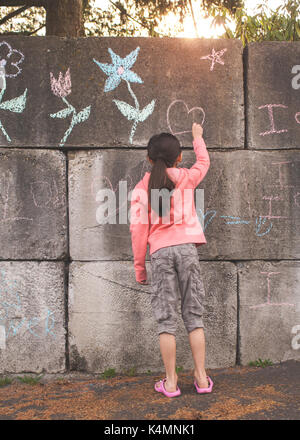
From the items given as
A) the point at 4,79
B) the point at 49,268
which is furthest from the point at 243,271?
the point at 4,79

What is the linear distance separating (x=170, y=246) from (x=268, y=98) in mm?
1621

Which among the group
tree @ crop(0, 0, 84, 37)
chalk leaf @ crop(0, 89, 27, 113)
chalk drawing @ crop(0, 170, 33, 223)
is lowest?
chalk drawing @ crop(0, 170, 33, 223)

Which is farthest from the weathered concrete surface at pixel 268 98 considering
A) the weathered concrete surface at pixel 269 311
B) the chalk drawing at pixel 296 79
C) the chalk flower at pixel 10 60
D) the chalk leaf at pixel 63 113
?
the chalk flower at pixel 10 60

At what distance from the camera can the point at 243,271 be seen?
140 inches

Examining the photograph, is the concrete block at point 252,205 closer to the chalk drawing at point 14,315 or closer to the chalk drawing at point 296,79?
the chalk drawing at point 296,79

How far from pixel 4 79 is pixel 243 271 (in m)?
2.55

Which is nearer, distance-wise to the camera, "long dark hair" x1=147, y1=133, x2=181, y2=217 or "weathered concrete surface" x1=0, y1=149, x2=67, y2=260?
"long dark hair" x1=147, y1=133, x2=181, y2=217

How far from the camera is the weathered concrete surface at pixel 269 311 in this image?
355cm

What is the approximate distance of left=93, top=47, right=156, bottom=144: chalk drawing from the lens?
11.6ft

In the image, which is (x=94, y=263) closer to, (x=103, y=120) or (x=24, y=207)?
(x=24, y=207)

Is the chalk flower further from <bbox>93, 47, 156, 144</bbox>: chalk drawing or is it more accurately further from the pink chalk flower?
<bbox>93, 47, 156, 144</bbox>: chalk drawing

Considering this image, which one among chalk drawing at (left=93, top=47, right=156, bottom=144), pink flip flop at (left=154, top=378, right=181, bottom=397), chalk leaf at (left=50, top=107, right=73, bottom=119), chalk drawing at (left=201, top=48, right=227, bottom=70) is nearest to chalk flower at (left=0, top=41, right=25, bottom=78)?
chalk leaf at (left=50, top=107, right=73, bottom=119)

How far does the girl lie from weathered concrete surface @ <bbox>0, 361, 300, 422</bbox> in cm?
18

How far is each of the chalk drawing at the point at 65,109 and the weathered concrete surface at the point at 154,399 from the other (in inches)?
76.6
